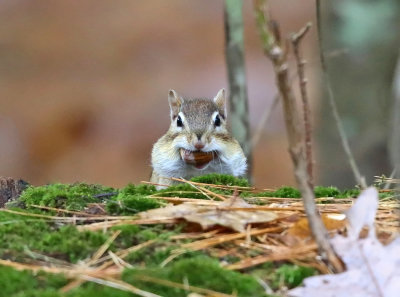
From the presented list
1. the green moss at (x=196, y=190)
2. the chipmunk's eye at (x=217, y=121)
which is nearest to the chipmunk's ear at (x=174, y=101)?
the chipmunk's eye at (x=217, y=121)

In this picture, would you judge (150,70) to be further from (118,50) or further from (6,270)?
(6,270)

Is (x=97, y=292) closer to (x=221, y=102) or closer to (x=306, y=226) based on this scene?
(x=306, y=226)

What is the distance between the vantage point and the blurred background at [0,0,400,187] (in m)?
12.5

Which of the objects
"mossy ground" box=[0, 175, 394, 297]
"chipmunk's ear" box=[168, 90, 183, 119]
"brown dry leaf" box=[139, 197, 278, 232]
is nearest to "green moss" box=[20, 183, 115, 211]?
"mossy ground" box=[0, 175, 394, 297]

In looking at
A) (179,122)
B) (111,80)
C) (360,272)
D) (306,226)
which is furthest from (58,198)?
(111,80)

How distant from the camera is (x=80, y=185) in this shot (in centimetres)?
418

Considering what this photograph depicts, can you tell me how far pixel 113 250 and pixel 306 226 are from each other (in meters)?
0.60

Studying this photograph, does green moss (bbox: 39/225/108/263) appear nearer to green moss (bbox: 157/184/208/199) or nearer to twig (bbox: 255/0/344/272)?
twig (bbox: 255/0/344/272)

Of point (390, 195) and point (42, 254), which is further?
point (390, 195)

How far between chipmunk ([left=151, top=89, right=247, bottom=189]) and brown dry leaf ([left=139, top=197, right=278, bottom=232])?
2278 millimetres

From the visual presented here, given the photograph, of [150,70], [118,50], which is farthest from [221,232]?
[118,50]

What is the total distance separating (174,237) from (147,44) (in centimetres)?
1253

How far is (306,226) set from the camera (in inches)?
116

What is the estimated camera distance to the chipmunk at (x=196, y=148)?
569 centimetres
